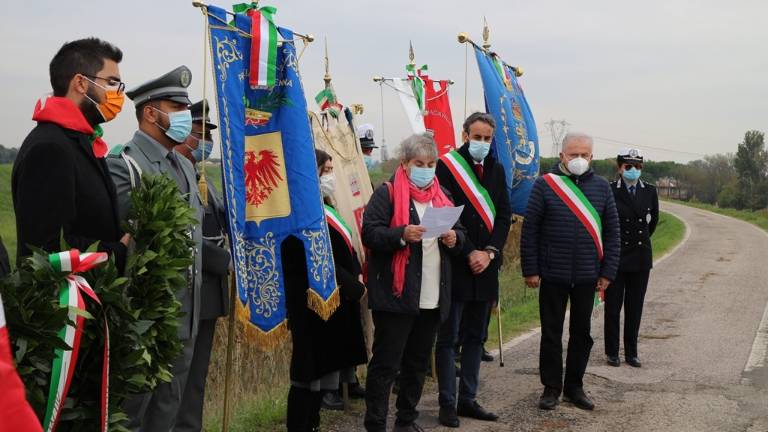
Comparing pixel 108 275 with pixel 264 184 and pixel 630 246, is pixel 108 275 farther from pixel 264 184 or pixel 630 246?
pixel 630 246

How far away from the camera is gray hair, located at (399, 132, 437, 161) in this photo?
5121 millimetres

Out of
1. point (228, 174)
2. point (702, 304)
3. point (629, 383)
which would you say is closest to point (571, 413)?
point (629, 383)

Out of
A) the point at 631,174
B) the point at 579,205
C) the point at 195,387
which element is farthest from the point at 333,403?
the point at 631,174

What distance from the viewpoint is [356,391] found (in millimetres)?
6277

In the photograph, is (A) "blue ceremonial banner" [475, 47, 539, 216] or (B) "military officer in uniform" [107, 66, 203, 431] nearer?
(B) "military officer in uniform" [107, 66, 203, 431]

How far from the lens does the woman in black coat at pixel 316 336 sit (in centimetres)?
473

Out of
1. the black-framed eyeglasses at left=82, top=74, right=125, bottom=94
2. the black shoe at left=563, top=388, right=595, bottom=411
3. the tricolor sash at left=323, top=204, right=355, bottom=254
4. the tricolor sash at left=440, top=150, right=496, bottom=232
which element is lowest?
the black shoe at left=563, top=388, right=595, bottom=411

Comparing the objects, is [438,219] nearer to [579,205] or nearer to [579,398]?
[579,205]

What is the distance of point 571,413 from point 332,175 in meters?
2.56

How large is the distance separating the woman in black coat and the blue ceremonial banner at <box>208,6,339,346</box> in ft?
0.33

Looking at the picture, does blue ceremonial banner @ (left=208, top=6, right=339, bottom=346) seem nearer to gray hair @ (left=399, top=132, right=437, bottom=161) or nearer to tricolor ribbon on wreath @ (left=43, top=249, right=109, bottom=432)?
gray hair @ (left=399, top=132, right=437, bottom=161)

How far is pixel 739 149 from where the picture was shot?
215 feet

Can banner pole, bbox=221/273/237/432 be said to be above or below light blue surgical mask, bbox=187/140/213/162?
below

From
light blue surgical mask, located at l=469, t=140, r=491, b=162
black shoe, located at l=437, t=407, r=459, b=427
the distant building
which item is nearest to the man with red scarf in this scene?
light blue surgical mask, located at l=469, t=140, r=491, b=162
